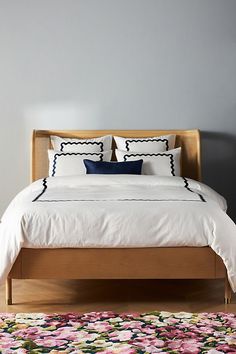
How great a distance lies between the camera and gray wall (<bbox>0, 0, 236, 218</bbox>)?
5750mm

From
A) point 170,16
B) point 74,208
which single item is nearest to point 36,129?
point 170,16

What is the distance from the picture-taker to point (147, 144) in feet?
18.3

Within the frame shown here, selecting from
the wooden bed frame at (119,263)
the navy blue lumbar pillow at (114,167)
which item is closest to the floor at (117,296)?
the wooden bed frame at (119,263)

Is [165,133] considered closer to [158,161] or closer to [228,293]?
[158,161]

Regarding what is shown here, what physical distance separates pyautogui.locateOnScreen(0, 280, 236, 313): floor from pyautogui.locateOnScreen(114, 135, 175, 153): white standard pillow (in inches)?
54.2

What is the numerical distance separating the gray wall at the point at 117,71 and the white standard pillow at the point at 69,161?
434mm

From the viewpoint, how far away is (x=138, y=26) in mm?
5770

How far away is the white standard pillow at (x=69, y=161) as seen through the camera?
5.35m

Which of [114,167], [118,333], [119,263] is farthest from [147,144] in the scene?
[118,333]

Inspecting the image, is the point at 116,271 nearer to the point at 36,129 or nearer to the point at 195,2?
the point at 36,129

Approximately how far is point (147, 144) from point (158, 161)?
251mm

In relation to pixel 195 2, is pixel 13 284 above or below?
below

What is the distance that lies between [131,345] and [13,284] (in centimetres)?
138

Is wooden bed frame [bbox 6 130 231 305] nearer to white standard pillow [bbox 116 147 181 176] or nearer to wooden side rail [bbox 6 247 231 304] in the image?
wooden side rail [bbox 6 247 231 304]
